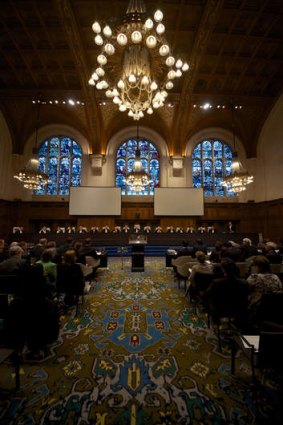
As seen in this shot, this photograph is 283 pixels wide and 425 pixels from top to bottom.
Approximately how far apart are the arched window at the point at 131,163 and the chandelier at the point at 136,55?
920 centimetres

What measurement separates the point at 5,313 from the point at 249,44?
40.9 ft

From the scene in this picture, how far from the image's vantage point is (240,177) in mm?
9711

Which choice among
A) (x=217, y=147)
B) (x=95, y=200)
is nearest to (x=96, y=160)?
(x=95, y=200)

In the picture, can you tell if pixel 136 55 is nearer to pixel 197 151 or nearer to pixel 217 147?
pixel 197 151

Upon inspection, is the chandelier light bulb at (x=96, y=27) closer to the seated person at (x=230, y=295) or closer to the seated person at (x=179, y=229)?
the seated person at (x=230, y=295)

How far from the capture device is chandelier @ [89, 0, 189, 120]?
3641mm

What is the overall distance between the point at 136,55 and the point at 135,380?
18.4 feet

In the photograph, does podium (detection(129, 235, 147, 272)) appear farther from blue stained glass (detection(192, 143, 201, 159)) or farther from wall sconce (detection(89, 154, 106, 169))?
blue stained glass (detection(192, 143, 201, 159))

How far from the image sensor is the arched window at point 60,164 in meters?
13.9

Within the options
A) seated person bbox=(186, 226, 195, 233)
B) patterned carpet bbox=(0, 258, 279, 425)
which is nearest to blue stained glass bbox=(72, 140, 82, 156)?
seated person bbox=(186, 226, 195, 233)

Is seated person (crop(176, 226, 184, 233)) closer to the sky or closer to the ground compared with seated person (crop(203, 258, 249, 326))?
closer to the sky

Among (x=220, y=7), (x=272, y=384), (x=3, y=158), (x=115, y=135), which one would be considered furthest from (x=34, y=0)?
(x=272, y=384)

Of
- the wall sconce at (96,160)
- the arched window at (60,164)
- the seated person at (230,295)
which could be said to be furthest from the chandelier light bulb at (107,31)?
the arched window at (60,164)

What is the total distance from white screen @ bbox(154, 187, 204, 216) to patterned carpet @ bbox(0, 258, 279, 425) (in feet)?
33.5
